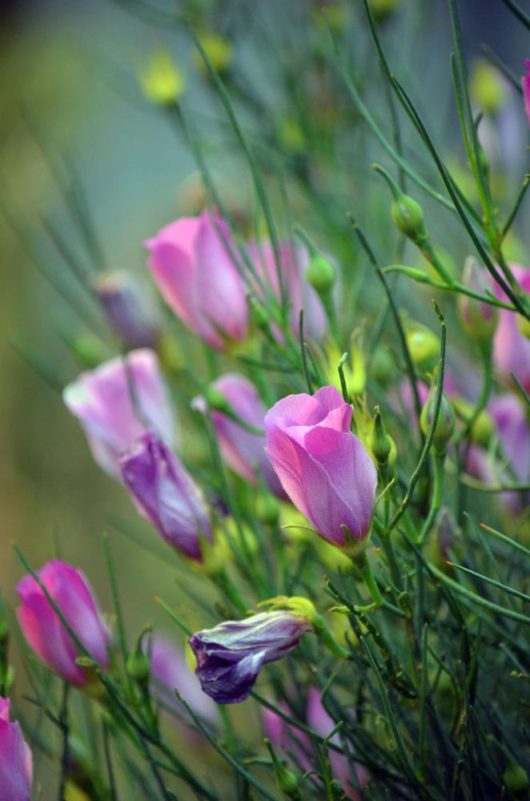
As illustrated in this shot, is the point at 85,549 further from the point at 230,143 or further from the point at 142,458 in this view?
the point at 142,458

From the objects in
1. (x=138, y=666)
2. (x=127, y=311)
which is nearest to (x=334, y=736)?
(x=138, y=666)

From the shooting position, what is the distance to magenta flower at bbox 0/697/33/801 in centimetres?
23

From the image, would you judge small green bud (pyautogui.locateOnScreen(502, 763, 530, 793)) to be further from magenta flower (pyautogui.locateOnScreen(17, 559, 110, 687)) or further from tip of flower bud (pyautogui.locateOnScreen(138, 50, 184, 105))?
tip of flower bud (pyautogui.locateOnScreen(138, 50, 184, 105))

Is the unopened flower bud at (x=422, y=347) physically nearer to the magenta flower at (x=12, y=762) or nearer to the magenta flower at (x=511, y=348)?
the magenta flower at (x=511, y=348)

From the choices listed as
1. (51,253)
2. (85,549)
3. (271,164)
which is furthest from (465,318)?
(51,253)

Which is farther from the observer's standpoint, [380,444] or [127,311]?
[127,311]

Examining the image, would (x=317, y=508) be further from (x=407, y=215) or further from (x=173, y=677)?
(x=173, y=677)

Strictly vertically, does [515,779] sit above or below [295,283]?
below

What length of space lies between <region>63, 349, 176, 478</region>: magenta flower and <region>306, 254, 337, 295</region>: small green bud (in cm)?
6

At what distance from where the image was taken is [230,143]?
44 cm

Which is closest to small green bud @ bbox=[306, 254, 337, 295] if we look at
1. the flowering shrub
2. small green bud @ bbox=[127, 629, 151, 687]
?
the flowering shrub

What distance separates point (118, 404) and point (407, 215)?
12cm

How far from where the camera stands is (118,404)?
0.32m

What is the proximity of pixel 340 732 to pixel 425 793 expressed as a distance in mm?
35
